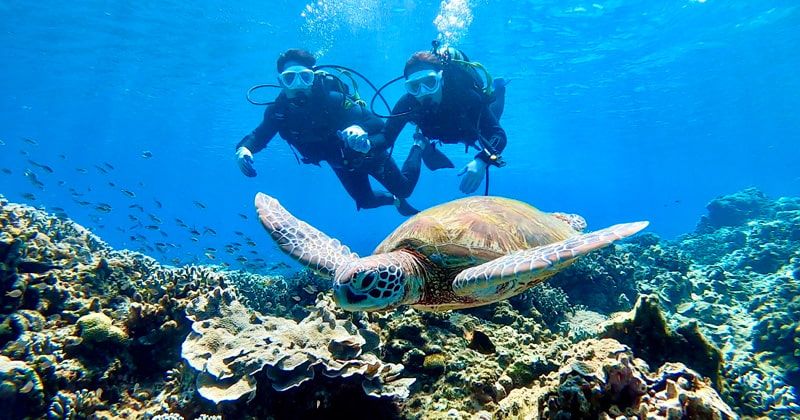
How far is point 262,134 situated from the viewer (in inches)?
309

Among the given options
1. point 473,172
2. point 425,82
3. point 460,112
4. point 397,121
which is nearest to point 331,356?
point 473,172

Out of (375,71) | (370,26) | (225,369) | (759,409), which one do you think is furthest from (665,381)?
(375,71)

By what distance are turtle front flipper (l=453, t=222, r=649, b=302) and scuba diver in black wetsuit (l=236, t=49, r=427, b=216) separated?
5.45 m

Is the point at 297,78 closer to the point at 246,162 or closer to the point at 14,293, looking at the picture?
the point at 246,162

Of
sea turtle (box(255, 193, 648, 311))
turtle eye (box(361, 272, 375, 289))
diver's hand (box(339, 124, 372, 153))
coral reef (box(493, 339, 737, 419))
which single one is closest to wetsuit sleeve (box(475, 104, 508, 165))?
diver's hand (box(339, 124, 372, 153))

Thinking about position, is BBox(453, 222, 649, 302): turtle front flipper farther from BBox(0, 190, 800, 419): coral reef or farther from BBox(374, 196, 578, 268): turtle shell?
BBox(0, 190, 800, 419): coral reef

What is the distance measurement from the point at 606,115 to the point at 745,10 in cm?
1526

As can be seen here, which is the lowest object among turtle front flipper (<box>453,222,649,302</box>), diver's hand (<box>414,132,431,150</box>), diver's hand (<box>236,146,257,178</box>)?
turtle front flipper (<box>453,222,649,302</box>)

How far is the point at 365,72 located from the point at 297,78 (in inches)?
676

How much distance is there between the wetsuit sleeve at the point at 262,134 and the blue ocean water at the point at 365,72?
280cm

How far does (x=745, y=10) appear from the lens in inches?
769

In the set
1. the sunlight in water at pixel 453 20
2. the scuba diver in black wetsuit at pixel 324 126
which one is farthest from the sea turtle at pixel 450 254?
the sunlight in water at pixel 453 20

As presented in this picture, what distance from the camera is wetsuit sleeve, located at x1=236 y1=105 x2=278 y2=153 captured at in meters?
7.57

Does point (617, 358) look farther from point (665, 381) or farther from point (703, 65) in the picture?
point (703, 65)
